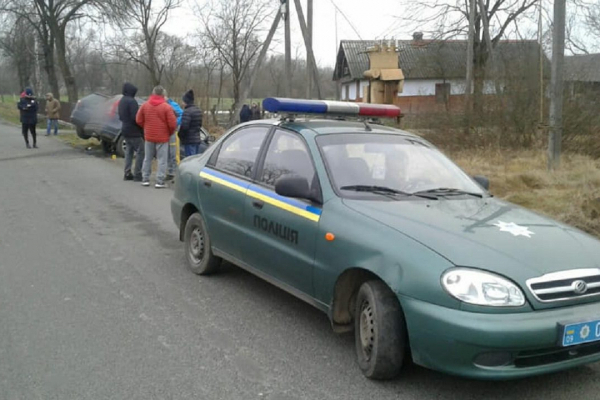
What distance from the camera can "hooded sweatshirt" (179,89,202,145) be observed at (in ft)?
38.5

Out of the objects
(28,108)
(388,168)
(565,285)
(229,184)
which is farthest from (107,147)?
(565,285)

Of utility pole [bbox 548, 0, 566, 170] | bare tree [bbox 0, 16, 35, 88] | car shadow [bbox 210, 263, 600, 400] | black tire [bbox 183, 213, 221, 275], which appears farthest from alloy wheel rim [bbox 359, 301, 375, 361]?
bare tree [bbox 0, 16, 35, 88]

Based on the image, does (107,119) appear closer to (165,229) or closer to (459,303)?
(165,229)

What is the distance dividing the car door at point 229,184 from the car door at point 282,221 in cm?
16

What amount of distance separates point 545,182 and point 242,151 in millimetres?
6414

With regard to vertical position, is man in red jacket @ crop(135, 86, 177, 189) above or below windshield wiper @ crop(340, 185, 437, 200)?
above

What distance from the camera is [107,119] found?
16.5m

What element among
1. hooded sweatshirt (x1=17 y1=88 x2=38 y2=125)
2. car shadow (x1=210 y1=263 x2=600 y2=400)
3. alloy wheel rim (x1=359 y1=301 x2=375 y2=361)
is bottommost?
car shadow (x1=210 y1=263 x2=600 y2=400)

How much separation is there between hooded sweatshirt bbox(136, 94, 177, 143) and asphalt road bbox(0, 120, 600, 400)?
3.84 m

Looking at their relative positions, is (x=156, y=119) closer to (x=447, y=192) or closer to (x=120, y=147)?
(x=120, y=147)

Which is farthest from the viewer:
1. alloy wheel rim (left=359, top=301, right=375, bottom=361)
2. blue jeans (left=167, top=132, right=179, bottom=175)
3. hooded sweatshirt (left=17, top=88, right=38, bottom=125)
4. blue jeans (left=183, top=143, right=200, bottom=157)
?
hooded sweatshirt (left=17, top=88, right=38, bottom=125)

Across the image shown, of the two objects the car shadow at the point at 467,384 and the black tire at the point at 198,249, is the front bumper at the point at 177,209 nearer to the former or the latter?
the black tire at the point at 198,249

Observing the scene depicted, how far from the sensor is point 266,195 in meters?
4.81

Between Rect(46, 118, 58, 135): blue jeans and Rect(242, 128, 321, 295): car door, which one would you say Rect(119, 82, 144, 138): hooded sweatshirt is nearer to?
Rect(242, 128, 321, 295): car door
